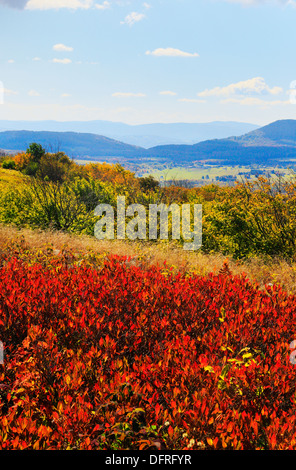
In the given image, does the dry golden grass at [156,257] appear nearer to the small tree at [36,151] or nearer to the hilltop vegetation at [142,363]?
the hilltop vegetation at [142,363]

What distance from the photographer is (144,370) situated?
105 inches

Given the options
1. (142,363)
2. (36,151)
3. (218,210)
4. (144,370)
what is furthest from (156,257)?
(36,151)

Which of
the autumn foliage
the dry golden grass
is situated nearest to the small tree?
the dry golden grass

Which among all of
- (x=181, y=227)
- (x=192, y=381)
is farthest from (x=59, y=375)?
(x=181, y=227)

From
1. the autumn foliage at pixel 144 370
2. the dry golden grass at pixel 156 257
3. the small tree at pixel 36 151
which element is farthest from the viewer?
the small tree at pixel 36 151

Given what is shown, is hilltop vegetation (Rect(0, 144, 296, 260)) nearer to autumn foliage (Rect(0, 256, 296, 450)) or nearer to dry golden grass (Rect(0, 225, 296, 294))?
dry golden grass (Rect(0, 225, 296, 294))

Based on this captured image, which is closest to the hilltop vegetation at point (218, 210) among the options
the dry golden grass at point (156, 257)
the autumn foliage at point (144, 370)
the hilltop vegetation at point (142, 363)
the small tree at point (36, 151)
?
the dry golden grass at point (156, 257)

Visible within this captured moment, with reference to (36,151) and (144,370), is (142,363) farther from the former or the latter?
(36,151)

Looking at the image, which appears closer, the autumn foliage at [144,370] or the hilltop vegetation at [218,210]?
the autumn foliage at [144,370]

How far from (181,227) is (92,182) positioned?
24.3ft

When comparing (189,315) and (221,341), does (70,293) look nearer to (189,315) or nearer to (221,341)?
(189,315)

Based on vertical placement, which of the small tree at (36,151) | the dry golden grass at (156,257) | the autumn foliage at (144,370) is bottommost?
the dry golden grass at (156,257)

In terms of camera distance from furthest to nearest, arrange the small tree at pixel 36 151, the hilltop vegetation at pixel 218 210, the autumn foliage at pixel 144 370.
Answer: the small tree at pixel 36 151, the hilltop vegetation at pixel 218 210, the autumn foliage at pixel 144 370

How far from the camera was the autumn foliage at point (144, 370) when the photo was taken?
2.17 m
